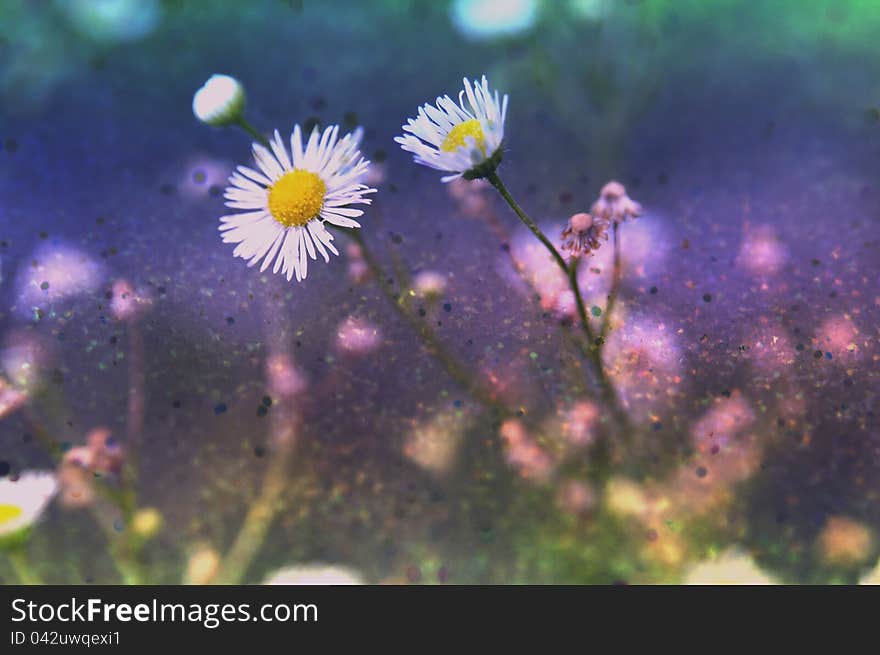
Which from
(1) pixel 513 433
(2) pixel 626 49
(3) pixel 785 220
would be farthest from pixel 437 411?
(2) pixel 626 49

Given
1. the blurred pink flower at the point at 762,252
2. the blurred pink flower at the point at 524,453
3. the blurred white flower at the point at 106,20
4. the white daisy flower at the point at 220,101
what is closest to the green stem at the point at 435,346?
the blurred pink flower at the point at 524,453

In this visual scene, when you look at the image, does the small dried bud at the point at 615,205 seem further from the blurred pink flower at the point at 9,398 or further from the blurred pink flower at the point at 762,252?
the blurred pink flower at the point at 9,398

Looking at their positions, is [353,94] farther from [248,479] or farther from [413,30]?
[248,479]

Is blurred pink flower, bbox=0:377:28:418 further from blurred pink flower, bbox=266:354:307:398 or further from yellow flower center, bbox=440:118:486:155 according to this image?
yellow flower center, bbox=440:118:486:155

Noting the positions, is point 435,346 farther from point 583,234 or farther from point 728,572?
point 728,572

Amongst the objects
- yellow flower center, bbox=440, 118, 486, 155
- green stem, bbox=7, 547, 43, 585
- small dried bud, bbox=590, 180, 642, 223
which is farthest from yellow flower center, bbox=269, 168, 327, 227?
green stem, bbox=7, 547, 43, 585
